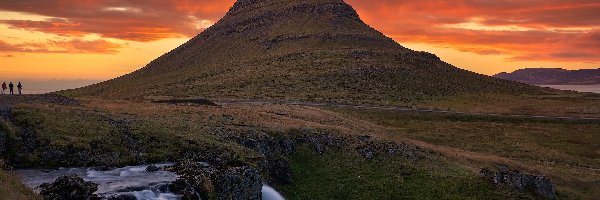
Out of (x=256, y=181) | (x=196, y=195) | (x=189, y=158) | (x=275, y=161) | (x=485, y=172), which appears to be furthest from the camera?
(x=485, y=172)

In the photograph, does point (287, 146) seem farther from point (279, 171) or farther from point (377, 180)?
point (377, 180)

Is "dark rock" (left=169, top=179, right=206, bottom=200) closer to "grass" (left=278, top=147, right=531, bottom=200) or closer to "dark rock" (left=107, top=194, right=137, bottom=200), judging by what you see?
"dark rock" (left=107, top=194, right=137, bottom=200)

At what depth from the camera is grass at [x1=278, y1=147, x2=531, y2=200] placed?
3994 cm

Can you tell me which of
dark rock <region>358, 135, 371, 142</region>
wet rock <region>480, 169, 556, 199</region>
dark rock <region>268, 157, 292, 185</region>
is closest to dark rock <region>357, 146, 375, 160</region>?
dark rock <region>358, 135, 371, 142</region>

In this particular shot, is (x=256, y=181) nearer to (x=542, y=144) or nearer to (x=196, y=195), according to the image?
(x=196, y=195)

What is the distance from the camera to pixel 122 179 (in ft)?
89.0

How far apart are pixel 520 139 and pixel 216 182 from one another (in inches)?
2827

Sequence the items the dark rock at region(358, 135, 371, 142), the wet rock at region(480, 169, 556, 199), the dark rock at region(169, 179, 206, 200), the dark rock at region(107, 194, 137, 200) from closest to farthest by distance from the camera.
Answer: the dark rock at region(107, 194, 137, 200), the dark rock at region(169, 179, 206, 200), the wet rock at region(480, 169, 556, 199), the dark rock at region(358, 135, 371, 142)

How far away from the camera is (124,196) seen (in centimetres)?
2217

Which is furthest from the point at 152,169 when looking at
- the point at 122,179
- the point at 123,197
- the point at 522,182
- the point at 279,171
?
the point at 522,182

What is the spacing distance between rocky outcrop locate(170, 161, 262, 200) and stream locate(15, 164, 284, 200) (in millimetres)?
723

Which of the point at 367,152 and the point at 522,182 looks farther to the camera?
the point at 367,152

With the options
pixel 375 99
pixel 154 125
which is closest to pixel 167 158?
pixel 154 125

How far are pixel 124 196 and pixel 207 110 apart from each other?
130 feet
